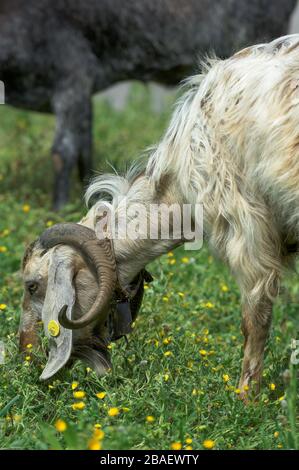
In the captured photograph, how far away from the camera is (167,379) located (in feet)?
15.1

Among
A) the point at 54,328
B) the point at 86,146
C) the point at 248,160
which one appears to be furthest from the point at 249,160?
the point at 86,146

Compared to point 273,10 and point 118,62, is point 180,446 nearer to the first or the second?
point 118,62

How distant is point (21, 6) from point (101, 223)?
12.4 ft

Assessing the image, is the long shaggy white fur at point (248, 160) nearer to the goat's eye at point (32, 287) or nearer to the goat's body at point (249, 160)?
the goat's body at point (249, 160)

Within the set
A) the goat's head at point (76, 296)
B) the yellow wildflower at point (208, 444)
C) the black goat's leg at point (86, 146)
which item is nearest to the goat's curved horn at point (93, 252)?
the goat's head at point (76, 296)

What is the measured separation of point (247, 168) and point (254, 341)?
0.84m

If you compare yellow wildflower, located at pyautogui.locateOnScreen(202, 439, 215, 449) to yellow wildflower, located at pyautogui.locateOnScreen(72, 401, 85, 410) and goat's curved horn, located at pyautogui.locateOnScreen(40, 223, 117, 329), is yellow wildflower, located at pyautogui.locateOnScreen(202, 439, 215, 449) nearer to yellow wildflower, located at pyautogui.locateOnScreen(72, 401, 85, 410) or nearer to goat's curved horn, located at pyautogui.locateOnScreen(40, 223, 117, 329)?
yellow wildflower, located at pyautogui.locateOnScreen(72, 401, 85, 410)

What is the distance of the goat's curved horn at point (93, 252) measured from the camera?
15.4ft

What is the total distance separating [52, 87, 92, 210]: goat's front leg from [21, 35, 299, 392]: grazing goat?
328 centimetres

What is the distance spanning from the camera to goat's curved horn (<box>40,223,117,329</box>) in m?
4.68

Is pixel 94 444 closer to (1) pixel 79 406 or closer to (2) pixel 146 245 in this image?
(1) pixel 79 406

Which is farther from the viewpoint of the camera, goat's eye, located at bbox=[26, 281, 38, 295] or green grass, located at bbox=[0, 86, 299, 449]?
goat's eye, located at bbox=[26, 281, 38, 295]

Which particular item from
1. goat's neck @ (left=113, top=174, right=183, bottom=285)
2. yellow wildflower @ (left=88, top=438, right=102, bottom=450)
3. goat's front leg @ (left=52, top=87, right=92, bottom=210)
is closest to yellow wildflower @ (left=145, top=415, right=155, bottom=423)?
yellow wildflower @ (left=88, top=438, right=102, bottom=450)

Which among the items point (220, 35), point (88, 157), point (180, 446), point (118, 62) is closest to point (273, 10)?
point (220, 35)
